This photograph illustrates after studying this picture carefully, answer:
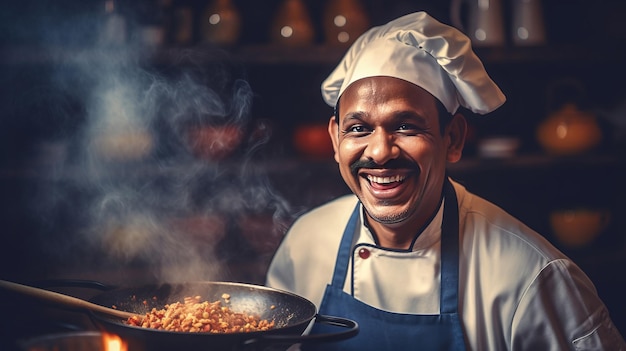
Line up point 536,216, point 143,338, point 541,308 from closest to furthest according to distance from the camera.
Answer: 1. point 143,338
2. point 541,308
3. point 536,216

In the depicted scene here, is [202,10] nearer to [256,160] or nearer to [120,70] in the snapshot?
[120,70]

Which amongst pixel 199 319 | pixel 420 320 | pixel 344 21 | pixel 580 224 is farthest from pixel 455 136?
pixel 580 224

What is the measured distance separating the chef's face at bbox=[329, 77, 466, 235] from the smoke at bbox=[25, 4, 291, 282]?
1.17 meters

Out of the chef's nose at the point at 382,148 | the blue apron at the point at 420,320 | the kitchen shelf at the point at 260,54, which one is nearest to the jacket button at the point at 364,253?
the blue apron at the point at 420,320

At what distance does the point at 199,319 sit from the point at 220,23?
6.20 feet

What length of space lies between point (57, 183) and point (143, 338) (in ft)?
6.24

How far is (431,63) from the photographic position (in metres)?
2.08

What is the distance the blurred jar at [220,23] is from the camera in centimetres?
322

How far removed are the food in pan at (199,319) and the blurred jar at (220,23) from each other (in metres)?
1.67

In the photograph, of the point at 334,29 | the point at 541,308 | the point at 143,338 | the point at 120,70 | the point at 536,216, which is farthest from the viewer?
the point at 536,216

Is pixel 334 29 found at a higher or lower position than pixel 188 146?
higher

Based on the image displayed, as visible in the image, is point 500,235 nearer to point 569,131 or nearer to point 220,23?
point 569,131

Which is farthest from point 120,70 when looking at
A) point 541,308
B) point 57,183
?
point 541,308

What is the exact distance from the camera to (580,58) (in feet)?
11.1
